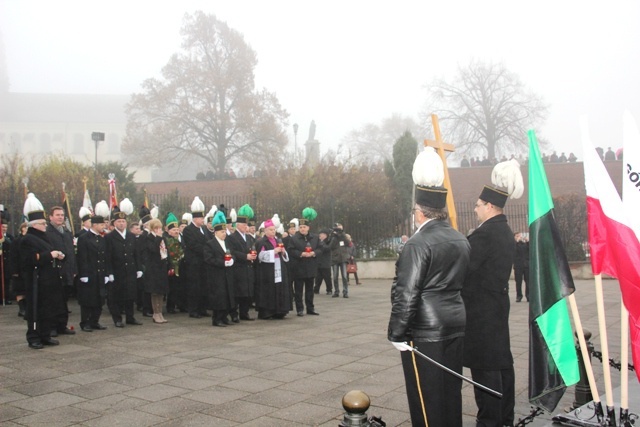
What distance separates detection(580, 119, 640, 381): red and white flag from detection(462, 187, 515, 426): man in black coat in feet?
2.30

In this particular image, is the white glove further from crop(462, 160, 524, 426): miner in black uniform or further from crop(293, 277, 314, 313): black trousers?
crop(293, 277, 314, 313): black trousers

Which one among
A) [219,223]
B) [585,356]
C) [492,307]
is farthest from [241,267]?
[585,356]

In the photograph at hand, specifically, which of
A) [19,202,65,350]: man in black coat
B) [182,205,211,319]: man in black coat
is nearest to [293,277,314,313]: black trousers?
[182,205,211,319]: man in black coat

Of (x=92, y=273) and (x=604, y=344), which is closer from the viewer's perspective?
(x=604, y=344)

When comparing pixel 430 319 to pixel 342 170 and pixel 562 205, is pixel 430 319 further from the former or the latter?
pixel 342 170

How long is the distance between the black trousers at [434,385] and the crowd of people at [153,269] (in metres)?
6.55

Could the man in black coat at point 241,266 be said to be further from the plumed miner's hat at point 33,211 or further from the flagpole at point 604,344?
the flagpole at point 604,344

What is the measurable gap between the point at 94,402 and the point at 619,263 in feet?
16.0

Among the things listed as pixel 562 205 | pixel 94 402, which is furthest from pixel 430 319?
pixel 562 205

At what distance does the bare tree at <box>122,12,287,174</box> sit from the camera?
46344 mm

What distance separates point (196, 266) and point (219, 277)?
4.87ft

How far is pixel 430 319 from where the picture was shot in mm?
4141

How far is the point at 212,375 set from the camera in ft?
23.9

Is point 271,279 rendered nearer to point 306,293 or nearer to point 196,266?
point 306,293
